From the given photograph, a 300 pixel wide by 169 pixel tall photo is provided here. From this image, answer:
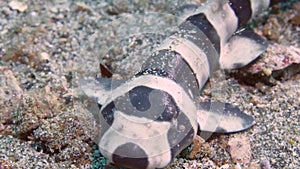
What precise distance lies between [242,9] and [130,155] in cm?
189

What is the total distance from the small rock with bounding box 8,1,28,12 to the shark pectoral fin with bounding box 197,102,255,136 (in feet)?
6.72

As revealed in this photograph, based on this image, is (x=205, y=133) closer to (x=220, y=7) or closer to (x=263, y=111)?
(x=263, y=111)

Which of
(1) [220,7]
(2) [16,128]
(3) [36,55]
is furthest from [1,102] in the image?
(1) [220,7]

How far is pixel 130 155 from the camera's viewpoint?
2414 millimetres

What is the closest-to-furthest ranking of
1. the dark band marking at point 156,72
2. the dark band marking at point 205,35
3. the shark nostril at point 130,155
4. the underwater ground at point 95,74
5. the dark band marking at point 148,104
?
the shark nostril at point 130,155
the dark band marking at point 148,104
the dark band marking at point 156,72
the underwater ground at point 95,74
the dark band marking at point 205,35

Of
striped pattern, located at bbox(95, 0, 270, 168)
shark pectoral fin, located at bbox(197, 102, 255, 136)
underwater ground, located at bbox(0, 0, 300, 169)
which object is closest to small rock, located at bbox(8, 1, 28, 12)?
underwater ground, located at bbox(0, 0, 300, 169)

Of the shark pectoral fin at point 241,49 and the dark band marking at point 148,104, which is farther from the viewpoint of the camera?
the shark pectoral fin at point 241,49

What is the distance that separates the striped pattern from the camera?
2.48 metres

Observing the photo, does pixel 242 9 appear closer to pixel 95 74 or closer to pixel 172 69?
pixel 172 69

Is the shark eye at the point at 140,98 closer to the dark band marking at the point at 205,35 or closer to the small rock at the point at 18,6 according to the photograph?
the dark band marking at the point at 205,35

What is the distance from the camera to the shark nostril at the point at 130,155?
2.42 m

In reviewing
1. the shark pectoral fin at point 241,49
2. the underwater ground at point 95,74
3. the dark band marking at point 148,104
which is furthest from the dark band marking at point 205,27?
the dark band marking at point 148,104

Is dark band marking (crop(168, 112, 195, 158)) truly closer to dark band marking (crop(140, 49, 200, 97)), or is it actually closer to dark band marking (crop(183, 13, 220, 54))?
dark band marking (crop(140, 49, 200, 97))

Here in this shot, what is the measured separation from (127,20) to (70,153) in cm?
162
